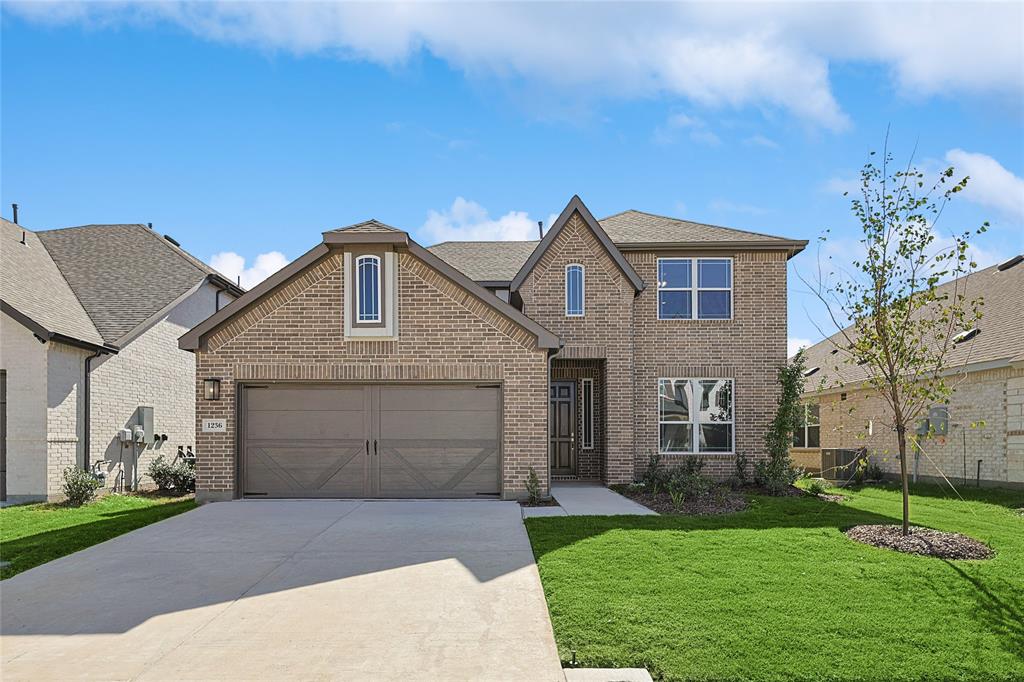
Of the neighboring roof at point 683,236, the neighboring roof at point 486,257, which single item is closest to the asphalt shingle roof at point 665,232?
the neighboring roof at point 683,236

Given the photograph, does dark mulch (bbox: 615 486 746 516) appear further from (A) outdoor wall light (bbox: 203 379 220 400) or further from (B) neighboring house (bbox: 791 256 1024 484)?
(A) outdoor wall light (bbox: 203 379 220 400)

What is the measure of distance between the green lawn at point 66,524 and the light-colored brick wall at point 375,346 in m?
1.42

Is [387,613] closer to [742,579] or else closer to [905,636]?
[742,579]

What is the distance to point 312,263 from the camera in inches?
568

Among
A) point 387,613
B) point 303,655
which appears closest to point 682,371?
point 387,613

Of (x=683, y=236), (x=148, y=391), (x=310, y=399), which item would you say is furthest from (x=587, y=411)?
(x=148, y=391)

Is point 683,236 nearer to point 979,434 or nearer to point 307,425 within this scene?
point 979,434

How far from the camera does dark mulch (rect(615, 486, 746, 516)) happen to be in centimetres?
1292

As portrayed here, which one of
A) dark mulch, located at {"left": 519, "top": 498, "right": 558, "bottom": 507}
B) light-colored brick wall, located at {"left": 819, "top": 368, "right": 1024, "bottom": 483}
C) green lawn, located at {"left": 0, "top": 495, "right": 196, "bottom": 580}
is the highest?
light-colored brick wall, located at {"left": 819, "top": 368, "right": 1024, "bottom": 483}

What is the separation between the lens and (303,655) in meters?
6.08

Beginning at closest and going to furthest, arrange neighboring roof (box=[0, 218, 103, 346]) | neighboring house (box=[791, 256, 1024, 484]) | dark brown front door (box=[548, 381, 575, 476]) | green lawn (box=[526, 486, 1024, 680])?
green lawn (box=[526, 486, 1024, 680]) < neighboring roof (box=[0, 218, 103, 346]) < neighboring house (box=[791, 256, 1024, 484]) < dark brown front door (box=[548, 381, 575, 476])

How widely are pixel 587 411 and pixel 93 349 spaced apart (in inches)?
446

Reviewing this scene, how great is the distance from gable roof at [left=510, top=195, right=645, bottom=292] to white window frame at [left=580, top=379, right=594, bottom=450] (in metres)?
2.96

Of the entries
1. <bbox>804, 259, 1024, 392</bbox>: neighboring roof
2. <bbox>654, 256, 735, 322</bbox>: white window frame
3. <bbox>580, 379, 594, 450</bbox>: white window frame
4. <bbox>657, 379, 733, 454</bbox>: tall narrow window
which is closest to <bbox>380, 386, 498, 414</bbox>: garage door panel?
<bbox>580, 379, 594, 450</bbox>: white window frame
